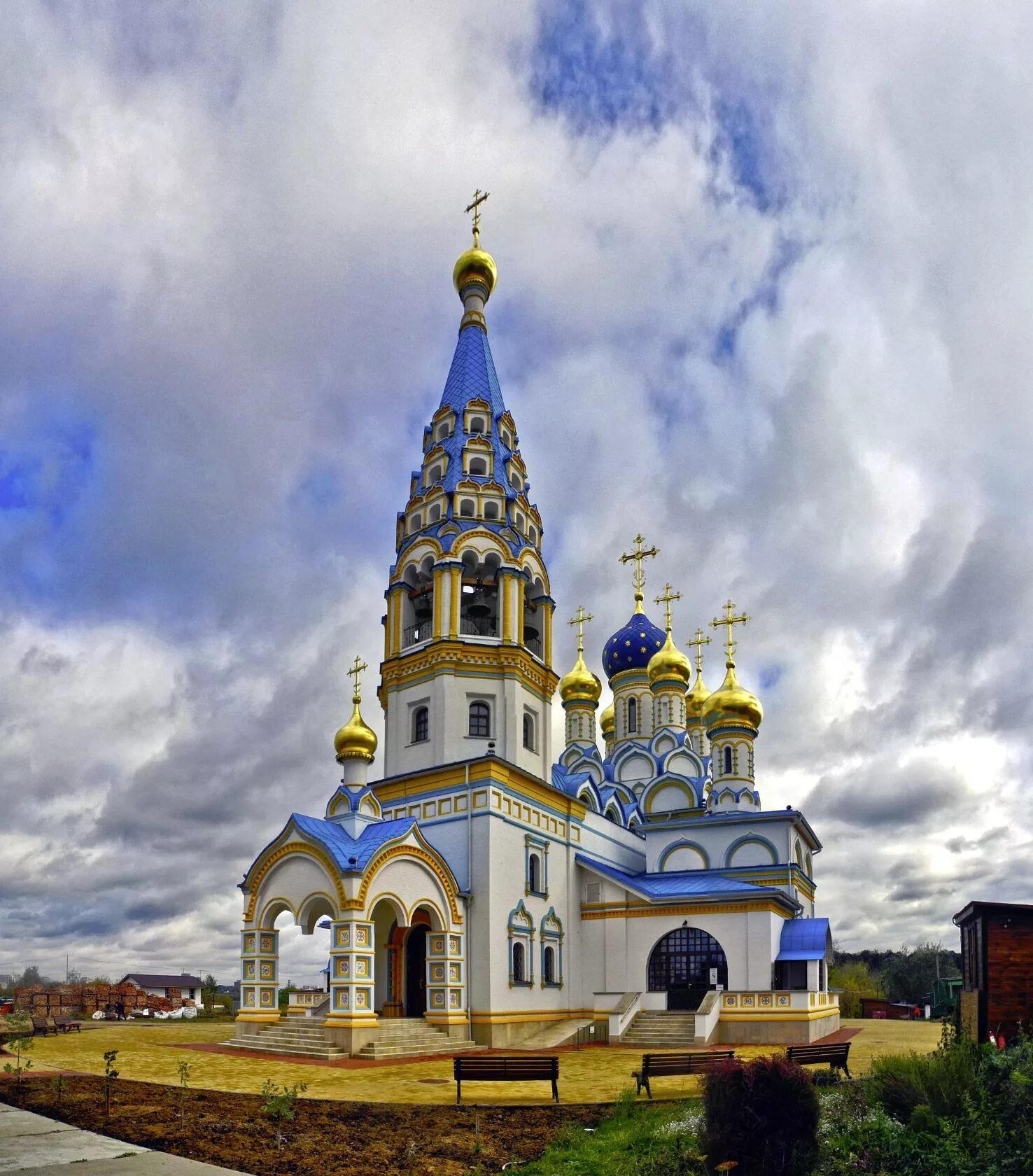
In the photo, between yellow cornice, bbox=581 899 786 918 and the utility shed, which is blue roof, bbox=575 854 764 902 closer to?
yellow cornice, bbox=581 899 786 918

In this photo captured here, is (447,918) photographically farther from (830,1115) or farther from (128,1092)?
(830,1115)

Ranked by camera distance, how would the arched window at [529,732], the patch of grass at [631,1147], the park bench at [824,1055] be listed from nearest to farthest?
1. the patch of grass at [631,1147]
2. the park bench at [824,1055]
3. the arched window at [529,732]

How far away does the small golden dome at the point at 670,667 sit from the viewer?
116 ft

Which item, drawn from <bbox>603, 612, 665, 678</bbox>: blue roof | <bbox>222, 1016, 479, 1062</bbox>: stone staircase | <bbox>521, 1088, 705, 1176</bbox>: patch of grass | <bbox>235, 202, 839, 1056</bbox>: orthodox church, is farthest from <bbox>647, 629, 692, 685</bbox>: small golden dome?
<bbox>521, 1088, 705, 1176</bbox>: patch of grass

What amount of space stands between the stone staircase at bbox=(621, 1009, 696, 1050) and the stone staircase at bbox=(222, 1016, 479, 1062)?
3.69 metres

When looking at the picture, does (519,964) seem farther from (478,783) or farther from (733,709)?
(733,709)

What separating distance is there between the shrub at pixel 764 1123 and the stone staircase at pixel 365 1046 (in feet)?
37.9

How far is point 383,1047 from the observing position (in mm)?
17703

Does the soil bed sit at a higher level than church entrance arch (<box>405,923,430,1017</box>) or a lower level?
higher

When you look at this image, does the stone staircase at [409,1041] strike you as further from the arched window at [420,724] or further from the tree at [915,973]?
the tree at [915,973]

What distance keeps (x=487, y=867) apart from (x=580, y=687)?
16545mm

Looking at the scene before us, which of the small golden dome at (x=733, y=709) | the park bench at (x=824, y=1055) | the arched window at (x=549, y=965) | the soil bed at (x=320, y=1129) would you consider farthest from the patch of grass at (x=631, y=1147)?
the small golden dome at (x=733, y=709)

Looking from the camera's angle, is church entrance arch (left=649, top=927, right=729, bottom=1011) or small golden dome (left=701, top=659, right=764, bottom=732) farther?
small golden dome (left=701, top=659, right=764, bottom=732)

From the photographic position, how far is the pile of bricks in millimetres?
32188
